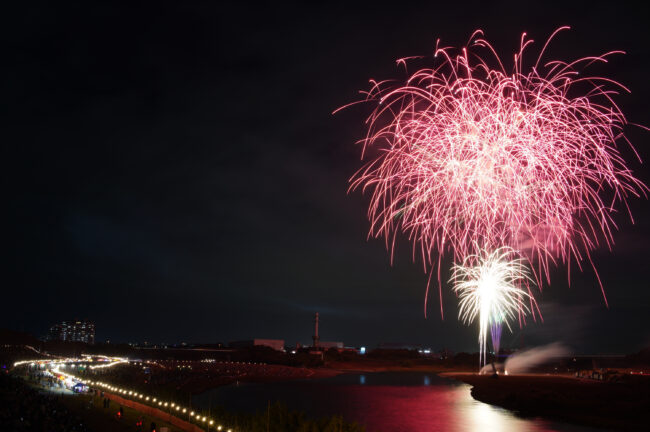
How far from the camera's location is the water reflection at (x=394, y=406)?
37.8 metres

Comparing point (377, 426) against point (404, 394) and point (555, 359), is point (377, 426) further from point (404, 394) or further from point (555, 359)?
point (555, 359)

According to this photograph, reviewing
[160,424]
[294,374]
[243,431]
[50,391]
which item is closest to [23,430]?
[160,424]

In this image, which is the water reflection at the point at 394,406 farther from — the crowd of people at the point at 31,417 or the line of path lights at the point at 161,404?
the crowd of people at the point at 31,417

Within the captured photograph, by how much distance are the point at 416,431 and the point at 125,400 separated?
19.2 m

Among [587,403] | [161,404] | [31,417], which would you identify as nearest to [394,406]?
[587,403]

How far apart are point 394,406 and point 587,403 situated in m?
15.9

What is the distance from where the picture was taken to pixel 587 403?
140ft

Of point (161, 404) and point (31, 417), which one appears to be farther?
point (161, 404)

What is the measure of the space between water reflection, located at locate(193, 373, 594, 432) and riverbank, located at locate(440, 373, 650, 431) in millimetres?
1633

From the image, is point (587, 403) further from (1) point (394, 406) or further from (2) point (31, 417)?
(2) point (31, 417)

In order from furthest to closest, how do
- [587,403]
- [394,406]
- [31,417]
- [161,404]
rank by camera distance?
[394,406] → [587,403] → [161,404] → [31,417]

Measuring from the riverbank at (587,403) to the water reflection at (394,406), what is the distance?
163cm

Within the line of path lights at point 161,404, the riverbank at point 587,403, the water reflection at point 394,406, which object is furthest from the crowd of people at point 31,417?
the riverbank at point 587,403

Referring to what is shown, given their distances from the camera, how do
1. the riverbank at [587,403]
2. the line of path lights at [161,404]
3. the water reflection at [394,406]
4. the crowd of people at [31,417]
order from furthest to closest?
the water reflection at [394,406], the riverbank at [587,403], the line of path lights at [161,404], the crowd of people at [31,417]
